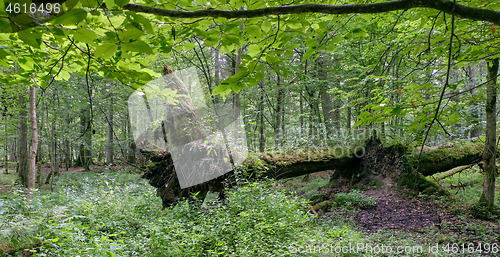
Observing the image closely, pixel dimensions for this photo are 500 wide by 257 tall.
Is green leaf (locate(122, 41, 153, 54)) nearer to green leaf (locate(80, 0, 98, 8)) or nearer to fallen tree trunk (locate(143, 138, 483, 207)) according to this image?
green leaf (locate(80, 0, 98, 8))

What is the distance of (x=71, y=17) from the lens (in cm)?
90

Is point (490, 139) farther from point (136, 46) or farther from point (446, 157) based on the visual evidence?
point (136, 46)

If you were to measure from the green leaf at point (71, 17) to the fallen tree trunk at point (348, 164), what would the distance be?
4714mm

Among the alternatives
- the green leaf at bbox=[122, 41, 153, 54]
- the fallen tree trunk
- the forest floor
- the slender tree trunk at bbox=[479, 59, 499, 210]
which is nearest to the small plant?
the forest floor

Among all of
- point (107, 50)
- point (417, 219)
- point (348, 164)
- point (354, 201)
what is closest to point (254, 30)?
point (107, 50)

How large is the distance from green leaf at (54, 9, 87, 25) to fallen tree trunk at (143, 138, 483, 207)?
4.71 m

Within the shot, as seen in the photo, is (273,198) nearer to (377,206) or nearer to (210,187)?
(210,187)

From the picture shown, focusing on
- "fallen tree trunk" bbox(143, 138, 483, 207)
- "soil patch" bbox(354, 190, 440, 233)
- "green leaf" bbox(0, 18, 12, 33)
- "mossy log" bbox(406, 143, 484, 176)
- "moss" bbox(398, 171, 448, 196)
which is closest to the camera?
"green leaf" bbox(0, 18, 12, 33)

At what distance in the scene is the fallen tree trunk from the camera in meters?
5.46

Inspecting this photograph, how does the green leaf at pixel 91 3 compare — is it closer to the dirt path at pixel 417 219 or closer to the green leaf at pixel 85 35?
the green leaf at pixel 85 35

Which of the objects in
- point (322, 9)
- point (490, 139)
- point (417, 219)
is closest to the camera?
point (322, 9)

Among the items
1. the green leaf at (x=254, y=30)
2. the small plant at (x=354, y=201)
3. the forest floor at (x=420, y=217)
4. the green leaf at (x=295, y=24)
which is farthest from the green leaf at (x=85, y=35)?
the small plant at (x=354, y=201)

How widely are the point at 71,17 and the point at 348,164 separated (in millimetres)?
7995

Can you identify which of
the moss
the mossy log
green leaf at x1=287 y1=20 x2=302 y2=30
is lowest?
the moss
